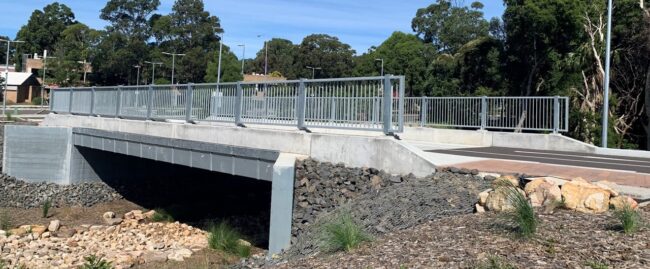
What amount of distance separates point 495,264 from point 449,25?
65.2 m

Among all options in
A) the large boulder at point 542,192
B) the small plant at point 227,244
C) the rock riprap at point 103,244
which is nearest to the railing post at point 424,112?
the rock riprap at point 103,244

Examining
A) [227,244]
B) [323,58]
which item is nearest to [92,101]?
[227,244]

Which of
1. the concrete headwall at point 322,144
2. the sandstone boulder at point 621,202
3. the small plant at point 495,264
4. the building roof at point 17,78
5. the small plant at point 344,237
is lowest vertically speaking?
the small plant at point 344,237

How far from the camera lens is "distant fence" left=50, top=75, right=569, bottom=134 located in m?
10.6

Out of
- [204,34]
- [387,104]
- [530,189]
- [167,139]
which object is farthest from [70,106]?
[204,34]

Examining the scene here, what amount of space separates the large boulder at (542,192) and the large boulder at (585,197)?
0.10m

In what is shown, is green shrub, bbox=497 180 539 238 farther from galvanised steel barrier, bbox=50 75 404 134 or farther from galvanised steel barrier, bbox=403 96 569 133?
galvanised steel barrier, bbox=403 96 569 133

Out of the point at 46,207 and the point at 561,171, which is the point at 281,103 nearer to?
the point at 561,171

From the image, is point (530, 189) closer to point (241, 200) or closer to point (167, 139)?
point (167, 139)

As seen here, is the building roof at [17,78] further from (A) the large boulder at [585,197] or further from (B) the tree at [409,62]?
(A) the large boulder at [585,197]

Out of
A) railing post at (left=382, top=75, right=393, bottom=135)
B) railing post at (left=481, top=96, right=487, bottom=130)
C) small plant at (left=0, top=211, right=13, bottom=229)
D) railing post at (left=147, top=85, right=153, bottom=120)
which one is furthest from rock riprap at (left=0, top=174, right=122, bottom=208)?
railing post at (left=382, top=75, right=393, bottom=135)

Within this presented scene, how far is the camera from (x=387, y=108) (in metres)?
10.1

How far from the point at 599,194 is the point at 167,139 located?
11.0 m

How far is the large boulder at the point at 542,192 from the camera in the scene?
693cm
